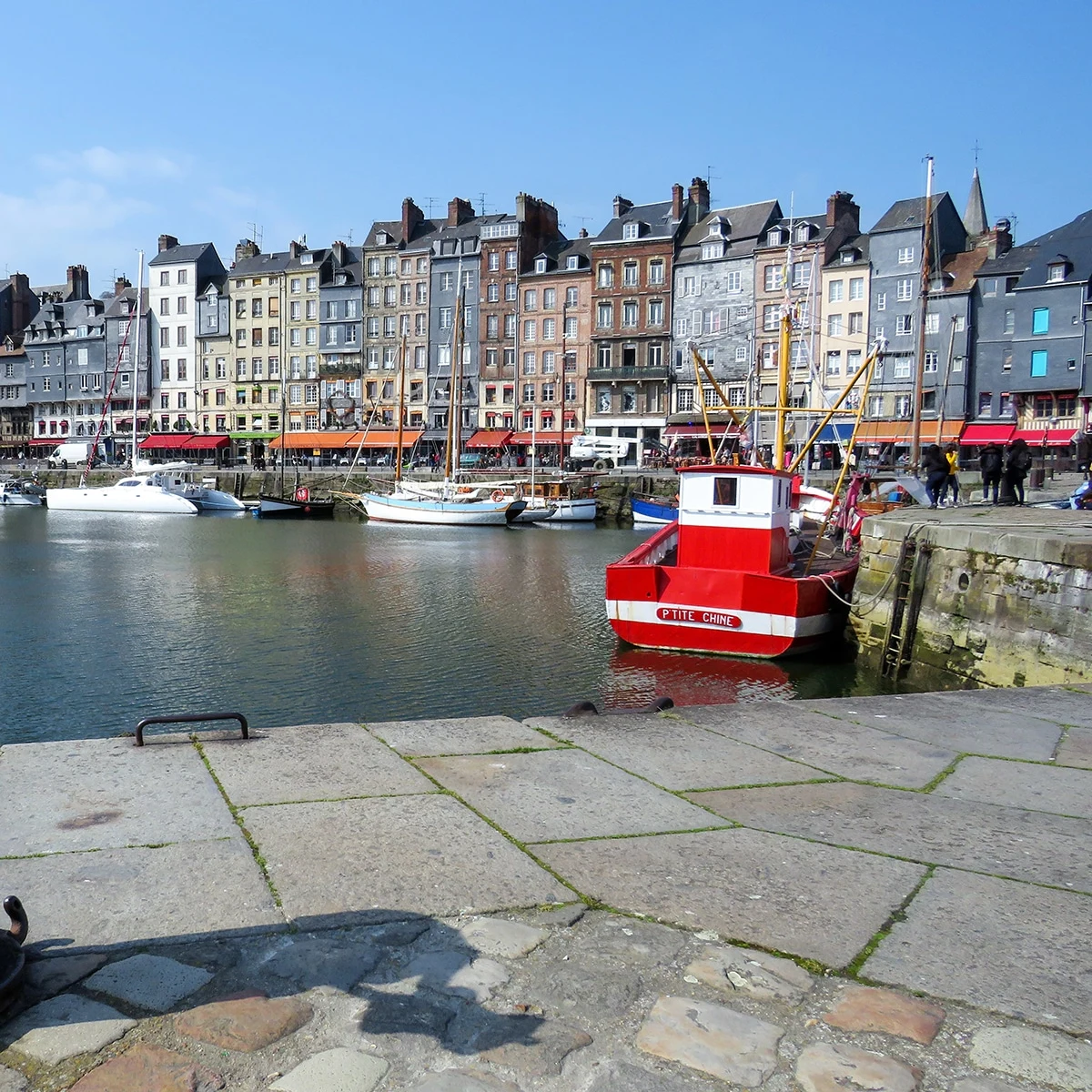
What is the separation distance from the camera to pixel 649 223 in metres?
68.2

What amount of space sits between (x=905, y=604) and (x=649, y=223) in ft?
188

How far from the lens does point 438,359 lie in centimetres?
7500

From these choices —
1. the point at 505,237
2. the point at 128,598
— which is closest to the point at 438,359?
the point at 505,237

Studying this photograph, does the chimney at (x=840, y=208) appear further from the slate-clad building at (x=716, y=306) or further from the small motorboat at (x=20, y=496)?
the small motorboat at (x=20, y=496)

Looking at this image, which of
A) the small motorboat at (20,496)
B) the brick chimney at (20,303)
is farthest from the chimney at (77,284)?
the small motorboat at (20,496)

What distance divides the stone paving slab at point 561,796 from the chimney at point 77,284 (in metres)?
98.9

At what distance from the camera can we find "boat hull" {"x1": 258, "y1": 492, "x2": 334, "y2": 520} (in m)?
56.6

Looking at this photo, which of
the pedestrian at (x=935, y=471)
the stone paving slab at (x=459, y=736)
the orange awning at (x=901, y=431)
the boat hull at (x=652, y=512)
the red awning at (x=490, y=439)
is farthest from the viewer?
the red awning at (x=490, y=439)

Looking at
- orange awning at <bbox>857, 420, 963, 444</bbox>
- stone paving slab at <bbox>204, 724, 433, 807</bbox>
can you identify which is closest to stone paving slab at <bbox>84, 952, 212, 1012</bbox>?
stone paving slab at <bbox>204, 724, 433, 807</bbox>

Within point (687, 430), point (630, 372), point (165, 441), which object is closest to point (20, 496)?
point (165, 441)

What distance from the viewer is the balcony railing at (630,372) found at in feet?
217

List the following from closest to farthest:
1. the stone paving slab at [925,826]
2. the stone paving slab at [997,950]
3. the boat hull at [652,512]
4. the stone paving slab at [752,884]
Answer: the stone paving slab at [997,950]
the stone paving slab at [752,884]
the stone paving slab at [925,826]
the boat hull at [652,512]

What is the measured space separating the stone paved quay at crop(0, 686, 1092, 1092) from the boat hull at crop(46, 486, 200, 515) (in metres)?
54.8

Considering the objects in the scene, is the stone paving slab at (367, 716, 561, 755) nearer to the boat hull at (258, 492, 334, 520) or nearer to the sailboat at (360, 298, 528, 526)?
the sailboat at (360, 298, 528, 526)
